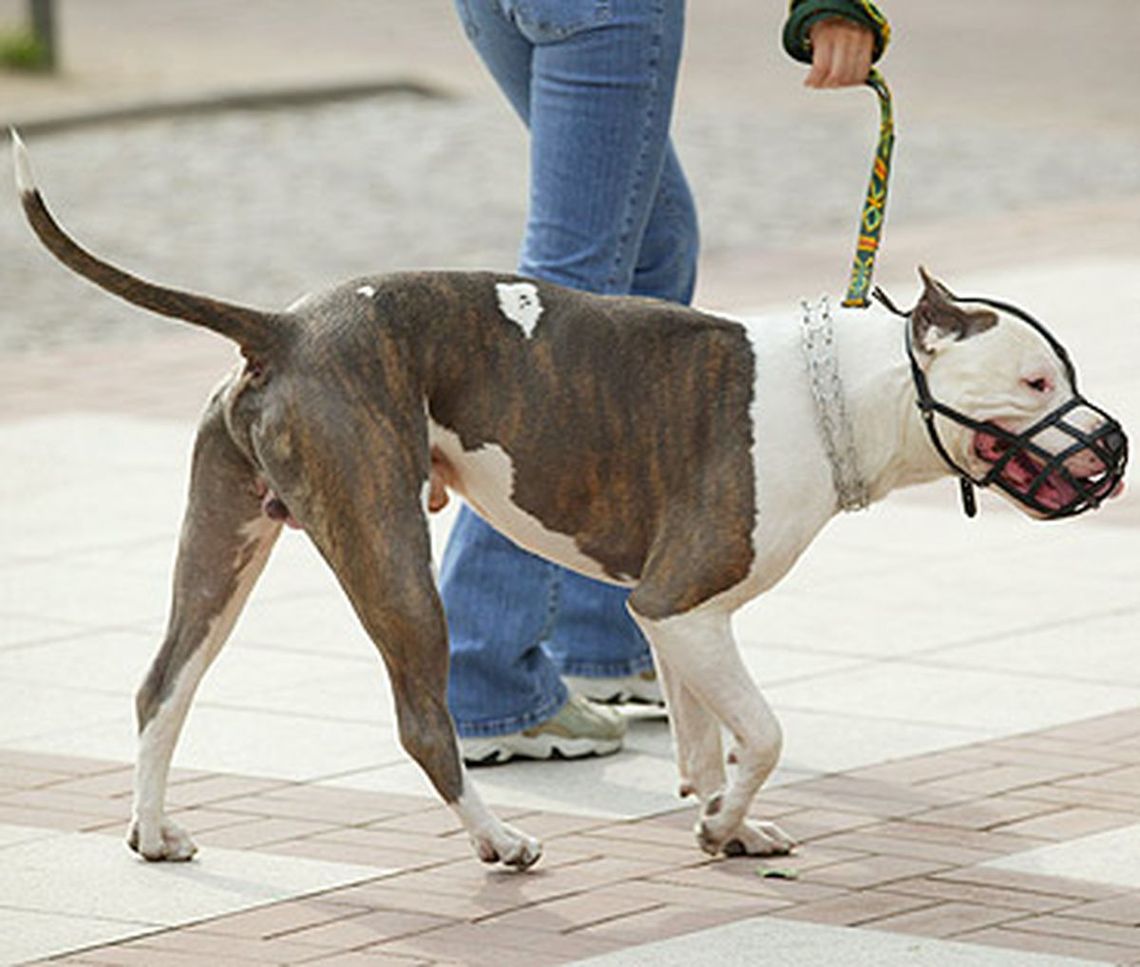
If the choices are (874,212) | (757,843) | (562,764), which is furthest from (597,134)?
(757,843)

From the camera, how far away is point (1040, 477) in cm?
481

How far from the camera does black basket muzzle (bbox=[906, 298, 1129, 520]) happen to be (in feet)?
15.8

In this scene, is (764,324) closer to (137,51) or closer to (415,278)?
(415,278)

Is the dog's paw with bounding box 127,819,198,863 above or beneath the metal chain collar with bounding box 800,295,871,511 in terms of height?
beneath

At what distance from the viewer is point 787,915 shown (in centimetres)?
476

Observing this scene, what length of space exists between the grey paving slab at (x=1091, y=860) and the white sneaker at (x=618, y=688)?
1184mm

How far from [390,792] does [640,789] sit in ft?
1.55

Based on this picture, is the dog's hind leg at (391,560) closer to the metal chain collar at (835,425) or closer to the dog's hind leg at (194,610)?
the dog's hind leg at (194,610)

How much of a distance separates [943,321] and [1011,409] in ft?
0.60

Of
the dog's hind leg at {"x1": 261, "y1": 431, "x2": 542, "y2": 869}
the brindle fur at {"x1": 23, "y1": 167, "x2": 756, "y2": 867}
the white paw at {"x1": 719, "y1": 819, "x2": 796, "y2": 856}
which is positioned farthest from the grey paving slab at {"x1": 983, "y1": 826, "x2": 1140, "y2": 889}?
the dog's hind leg at {"x1": 261, "y1": 431, "x2": 542, "y2": 869}

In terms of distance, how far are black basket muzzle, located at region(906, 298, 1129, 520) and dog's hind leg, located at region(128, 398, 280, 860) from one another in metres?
1.18

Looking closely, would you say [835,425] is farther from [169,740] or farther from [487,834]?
[169,740]

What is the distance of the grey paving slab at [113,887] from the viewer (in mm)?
4680

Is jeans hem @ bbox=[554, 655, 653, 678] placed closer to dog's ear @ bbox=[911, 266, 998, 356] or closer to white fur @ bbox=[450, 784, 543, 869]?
white fur @ bbox=[450, 784, 543, 869]
